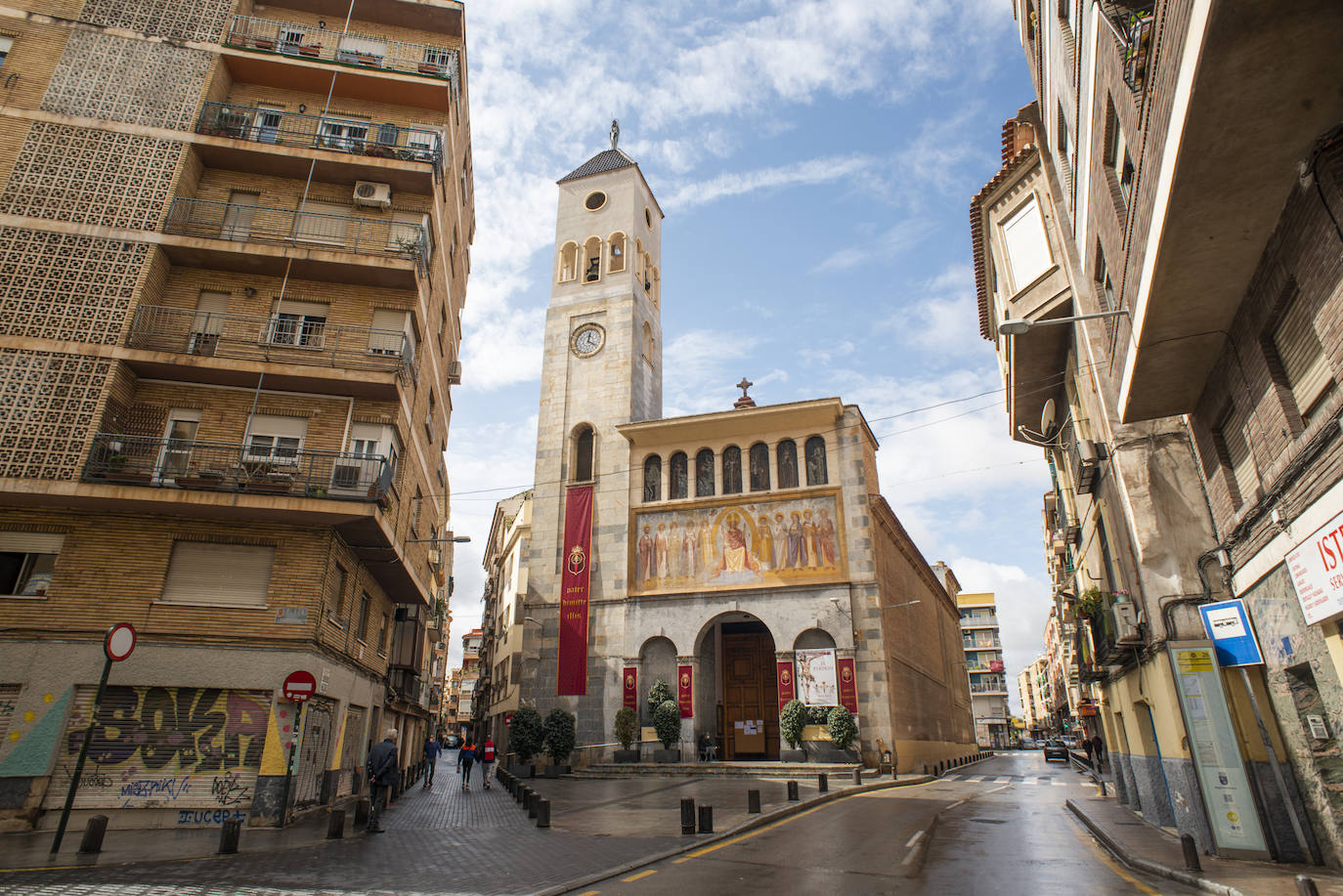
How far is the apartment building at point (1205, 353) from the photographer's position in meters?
6.27

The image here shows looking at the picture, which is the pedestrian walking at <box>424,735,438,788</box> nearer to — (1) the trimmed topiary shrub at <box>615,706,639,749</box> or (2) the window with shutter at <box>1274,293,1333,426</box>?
(1) the trimmed topiary shrub at <box>615,706,639,749</box>

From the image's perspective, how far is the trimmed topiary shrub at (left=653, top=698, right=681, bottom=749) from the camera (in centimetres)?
2681

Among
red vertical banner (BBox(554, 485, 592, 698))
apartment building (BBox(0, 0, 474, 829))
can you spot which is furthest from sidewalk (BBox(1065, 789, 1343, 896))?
red vertical banner (BBox(554, 485, 592, 698))

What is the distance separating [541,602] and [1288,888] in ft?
86.3

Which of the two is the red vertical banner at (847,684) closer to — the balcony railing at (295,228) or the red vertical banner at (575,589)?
the red vertical banner at (575,589)

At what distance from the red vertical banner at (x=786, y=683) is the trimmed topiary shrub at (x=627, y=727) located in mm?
5519

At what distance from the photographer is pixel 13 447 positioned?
14180mm

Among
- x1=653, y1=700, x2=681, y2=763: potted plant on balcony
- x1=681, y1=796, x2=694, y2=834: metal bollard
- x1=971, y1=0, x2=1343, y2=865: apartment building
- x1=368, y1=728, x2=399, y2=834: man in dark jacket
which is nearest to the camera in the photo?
x1=971, y1=0, x2=1343, y2=865: apartment building

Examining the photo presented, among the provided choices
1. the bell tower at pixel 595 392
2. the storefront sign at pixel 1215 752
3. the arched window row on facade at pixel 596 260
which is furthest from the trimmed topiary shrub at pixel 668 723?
the arched window row on facade at pixel 596 260

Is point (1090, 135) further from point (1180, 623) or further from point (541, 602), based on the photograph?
point (541, 602)

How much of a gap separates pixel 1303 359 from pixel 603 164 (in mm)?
37287

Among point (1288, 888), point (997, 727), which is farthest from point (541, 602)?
point (997, 727)

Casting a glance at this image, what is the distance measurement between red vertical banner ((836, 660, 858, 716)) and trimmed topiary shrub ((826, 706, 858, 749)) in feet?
2.00

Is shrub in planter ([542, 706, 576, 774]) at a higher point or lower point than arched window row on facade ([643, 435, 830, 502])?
lower
